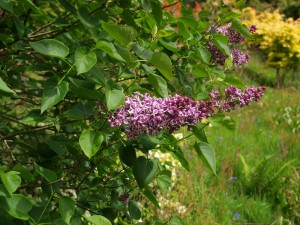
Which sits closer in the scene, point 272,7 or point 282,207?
point 282,207

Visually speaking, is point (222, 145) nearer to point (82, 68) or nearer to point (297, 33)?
point (82, 68)

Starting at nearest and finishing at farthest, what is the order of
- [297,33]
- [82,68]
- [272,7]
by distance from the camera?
[82,68]
[297,33]
[272,7]

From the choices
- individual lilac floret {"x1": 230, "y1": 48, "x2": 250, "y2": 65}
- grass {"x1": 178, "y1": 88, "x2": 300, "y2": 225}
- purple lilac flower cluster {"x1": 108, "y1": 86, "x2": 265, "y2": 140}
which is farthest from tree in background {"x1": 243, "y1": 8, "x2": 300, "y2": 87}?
purple lilac flower cluster {"x1": 108, "y1": 86, "x2": 265, "y2": 140}

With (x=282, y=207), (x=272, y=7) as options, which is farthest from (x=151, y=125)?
(x=272, y=7)

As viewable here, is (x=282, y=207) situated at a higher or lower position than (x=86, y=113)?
lower

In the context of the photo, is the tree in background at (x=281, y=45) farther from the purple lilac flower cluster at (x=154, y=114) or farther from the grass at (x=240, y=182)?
the purple lilac flower cluster at (x=154, y=114)

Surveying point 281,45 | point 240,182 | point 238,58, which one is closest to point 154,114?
point 238,58

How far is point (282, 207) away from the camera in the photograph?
3.40 meters

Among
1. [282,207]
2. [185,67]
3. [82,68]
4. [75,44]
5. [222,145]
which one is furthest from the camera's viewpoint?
[222,145]

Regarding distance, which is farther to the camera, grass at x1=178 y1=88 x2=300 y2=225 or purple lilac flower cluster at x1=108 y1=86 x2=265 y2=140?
grass at x1=178 y1=88 x2=300 y2=225

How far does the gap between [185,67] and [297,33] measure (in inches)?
400

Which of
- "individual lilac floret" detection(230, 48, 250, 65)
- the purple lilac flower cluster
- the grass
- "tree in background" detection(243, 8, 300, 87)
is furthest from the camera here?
"tree in background" detection(243, 8, 300, 87)

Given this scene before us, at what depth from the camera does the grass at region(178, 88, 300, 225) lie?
10.8ft

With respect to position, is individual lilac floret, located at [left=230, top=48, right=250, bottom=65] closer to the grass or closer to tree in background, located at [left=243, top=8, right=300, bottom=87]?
the grass
